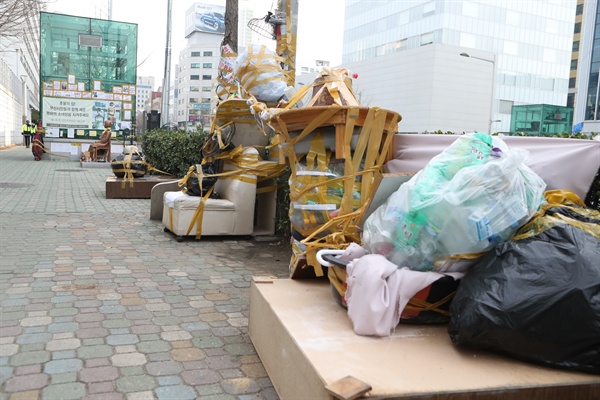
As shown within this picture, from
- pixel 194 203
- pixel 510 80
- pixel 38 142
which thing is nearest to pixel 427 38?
pixel 510 80

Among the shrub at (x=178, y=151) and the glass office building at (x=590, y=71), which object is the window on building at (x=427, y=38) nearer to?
the glass office building at (x=590, y=71)

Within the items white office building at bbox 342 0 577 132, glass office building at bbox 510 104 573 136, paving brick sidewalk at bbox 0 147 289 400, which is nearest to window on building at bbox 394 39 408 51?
white office building at bbox 342 0 577 132

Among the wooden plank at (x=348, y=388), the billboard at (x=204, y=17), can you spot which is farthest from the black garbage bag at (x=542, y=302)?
the billboard at (x=204, y=17)

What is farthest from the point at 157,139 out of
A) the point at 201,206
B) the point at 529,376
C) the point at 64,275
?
the point at 529,376

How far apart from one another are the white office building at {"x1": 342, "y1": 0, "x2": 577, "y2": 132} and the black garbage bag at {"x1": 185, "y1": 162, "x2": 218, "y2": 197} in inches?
2088

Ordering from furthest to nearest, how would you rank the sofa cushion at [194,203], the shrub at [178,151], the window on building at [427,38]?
the window on building at [427,38], the shrub at [178,151], the sofa cushion at [194,203]

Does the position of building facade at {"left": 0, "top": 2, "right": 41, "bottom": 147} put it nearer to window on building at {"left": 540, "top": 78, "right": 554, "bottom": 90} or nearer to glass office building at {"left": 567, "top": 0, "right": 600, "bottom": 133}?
glass office building at {"left": 567, "top": 0, "right": 600, "bottom": 133}

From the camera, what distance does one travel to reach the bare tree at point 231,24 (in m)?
8.88

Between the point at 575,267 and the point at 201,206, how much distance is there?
4633 millimetres

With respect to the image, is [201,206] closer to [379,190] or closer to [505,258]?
[379,190]

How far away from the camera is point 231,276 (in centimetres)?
471

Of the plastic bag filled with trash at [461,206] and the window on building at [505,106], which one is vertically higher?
the window on building at [505,106]

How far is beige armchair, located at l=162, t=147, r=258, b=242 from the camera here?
6023mm

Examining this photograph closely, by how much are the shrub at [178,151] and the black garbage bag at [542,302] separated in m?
8.25
